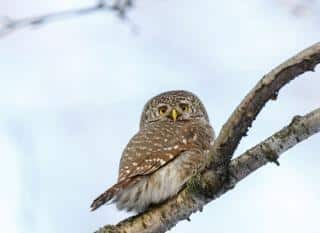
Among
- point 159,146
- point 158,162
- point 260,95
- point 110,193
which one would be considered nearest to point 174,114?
point 159,146

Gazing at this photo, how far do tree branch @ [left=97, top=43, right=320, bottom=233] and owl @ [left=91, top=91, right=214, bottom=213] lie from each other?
0.16 metres

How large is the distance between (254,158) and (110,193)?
0.85m

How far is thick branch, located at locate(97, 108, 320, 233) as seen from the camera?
2.63 metres

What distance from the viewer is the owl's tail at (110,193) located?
3.12 metres

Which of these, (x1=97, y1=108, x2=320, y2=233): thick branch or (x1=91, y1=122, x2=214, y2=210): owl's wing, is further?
(x1=91, y1=122, x2=214, y2=210): owl's wing

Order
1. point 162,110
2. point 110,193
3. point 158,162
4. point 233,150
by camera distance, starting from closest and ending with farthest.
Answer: point 233,150 → point 110,193 → point 158,162 → point 162,110

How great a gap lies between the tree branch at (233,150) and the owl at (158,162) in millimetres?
165

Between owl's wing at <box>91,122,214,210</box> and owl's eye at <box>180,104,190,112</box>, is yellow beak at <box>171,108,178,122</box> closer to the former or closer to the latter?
owl's eye at <box>180,104,190,112</box>

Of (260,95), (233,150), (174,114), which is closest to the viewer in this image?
(260,95)

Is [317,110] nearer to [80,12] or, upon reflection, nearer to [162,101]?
[80,12]

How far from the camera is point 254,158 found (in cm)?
267

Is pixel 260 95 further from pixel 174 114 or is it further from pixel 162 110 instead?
pixel 162 110

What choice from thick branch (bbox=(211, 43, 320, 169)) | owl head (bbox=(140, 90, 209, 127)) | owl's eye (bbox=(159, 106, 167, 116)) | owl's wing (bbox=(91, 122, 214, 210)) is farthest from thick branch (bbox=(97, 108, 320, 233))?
owl's eye (bbox=(159, 106, 167, 116))

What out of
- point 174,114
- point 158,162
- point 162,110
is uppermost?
point 162,110
